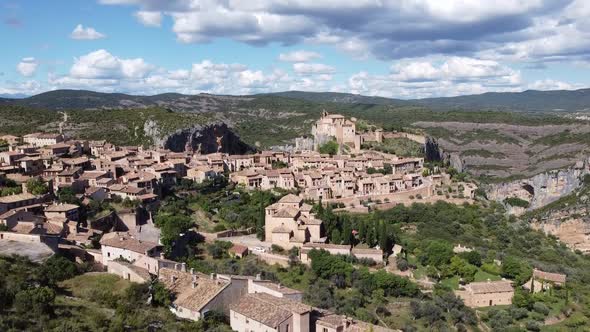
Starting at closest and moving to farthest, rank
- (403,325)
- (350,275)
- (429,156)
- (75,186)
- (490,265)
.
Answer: (403,325), (350,275), (490,265), (75,186), (429,156)

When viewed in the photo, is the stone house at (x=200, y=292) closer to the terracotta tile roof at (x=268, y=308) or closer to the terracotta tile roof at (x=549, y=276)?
the terracotta tile roof at (x=268, y=308)

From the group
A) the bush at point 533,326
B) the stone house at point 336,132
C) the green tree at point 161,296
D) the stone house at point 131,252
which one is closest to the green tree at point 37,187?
the stone house at point 131,252

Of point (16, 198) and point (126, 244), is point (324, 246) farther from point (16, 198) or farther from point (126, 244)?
point (16, 198)

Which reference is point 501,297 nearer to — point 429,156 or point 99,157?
point 99,157

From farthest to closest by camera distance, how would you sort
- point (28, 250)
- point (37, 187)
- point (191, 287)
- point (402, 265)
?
1. point (37, 187)
2. point (402, 265)
3. point (28, 250)
4. point (191, 287)

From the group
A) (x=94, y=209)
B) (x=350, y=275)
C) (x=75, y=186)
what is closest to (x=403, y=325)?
(x=350, y=275)

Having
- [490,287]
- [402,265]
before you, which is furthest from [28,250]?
[490,287]

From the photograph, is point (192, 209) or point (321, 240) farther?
point (192, 209)

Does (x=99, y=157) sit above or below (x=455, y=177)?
above
